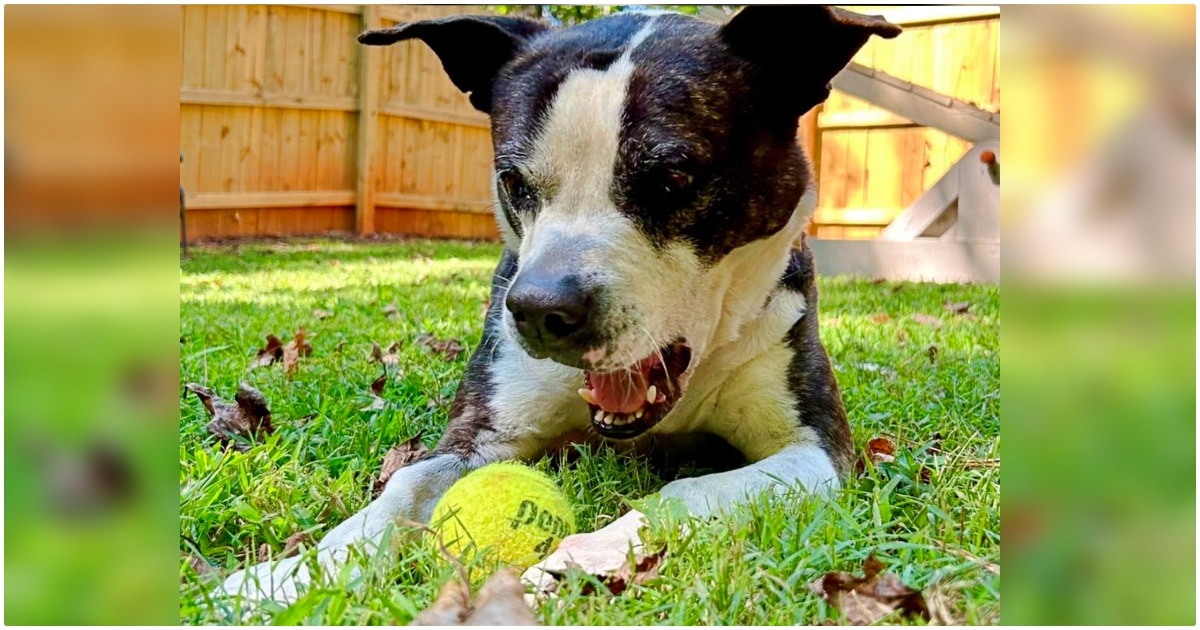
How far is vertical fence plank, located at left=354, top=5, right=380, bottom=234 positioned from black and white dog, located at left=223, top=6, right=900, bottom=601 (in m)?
9.89

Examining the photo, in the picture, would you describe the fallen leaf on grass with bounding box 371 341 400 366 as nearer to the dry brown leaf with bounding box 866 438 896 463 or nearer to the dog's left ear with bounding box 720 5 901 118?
the dry brown leaf with bounding box 866 438 896 463

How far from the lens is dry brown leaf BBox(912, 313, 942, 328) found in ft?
18.0

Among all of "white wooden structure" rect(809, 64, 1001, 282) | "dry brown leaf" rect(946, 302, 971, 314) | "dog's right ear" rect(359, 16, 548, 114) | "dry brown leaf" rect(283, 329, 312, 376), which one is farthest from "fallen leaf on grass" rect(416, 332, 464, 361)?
"white wooden structure" rect(809, 64, 1001, 282)

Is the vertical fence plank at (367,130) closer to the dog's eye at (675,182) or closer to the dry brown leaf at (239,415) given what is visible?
the dry brown leaf at (239,415)

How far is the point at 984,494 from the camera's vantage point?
2.28 metres

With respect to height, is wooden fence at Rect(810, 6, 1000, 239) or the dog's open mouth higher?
wooden fence at Rect(810, 6, 1000, 239)

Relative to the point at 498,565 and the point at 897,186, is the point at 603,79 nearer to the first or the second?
the point at 498,565

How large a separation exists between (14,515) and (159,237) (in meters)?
0.28

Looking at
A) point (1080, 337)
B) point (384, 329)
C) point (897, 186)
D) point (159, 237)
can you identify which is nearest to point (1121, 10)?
point (1080, 337)

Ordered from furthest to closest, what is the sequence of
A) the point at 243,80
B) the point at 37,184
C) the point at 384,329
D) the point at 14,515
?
1. the point at 243,80
2. the point at 384,329
3. the point at 14,515
4. the point at 37,184

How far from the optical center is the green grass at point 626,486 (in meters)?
1.64

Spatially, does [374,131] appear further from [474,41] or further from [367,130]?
[474,41]

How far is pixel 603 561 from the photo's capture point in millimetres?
1830

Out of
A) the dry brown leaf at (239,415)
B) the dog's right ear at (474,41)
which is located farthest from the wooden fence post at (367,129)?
the dog's right ear at (474,41)
